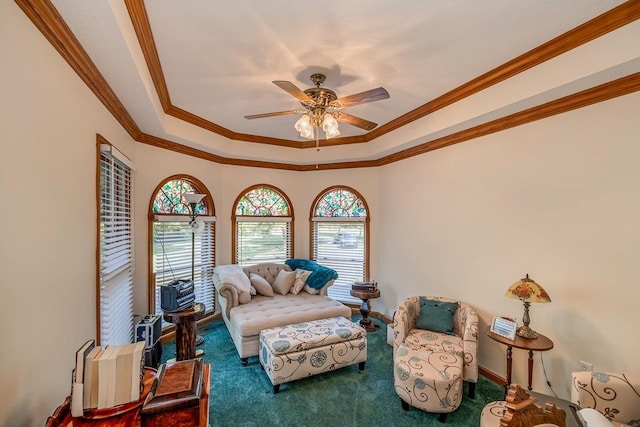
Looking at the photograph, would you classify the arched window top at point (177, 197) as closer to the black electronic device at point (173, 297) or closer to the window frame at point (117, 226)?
the window frame at point (117, 226)

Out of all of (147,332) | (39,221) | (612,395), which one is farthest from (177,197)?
(612,395)

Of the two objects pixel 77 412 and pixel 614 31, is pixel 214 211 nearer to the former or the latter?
pixel 77 412

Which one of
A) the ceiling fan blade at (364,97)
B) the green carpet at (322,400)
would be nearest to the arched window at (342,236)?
the green carpet at (322,400)

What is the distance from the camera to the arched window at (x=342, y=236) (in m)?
4.86

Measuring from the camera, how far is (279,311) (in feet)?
→ 11.5

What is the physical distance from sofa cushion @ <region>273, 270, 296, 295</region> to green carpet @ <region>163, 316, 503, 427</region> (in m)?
1.08

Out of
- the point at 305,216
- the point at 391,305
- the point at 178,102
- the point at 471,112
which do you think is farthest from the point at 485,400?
the point at 178,102

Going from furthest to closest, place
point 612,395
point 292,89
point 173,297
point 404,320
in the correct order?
point 404,320, point 173,297, point 292,89, point 612,395

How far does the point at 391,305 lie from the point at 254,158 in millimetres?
3176

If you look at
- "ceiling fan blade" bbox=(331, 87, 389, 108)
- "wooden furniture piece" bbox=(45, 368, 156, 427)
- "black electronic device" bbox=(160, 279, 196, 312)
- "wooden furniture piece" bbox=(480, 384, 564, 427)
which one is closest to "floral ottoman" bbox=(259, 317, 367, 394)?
"black electronic device" bbox=(160, 279, 196, 312)

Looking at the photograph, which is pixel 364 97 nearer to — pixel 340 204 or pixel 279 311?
pixel 279 311

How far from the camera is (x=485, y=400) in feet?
8.64

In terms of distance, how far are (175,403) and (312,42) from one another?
2.31 m

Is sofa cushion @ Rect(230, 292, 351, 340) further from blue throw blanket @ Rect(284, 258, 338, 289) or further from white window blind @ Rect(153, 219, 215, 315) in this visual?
white window blind @ Rect(153, 219, 215, 315)
